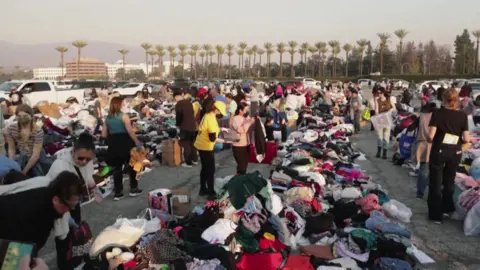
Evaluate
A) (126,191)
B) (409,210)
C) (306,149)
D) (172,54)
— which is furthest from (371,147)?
(172,54)

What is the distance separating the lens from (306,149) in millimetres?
10008

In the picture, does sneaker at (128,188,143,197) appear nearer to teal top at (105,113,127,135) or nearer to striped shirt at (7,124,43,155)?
teal top at (105,113,127,135)

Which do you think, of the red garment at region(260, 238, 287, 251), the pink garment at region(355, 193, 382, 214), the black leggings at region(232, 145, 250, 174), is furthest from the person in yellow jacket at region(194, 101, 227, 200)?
the pink garment at region(355, 193, 382, 214)

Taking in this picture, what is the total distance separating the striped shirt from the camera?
5.70 meters

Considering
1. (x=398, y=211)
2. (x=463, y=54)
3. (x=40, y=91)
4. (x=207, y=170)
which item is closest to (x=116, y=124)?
(x=207, y=170)

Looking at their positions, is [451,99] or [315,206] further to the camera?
[315,206]

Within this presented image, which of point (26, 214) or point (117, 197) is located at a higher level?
point (26, 214)

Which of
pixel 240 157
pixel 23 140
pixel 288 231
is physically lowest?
pixel 288 231

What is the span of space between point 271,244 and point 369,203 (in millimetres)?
1868

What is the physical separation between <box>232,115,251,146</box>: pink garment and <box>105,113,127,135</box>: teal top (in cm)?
184

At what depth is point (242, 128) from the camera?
742 cm

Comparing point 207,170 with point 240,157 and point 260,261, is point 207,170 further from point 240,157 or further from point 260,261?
point 260,261

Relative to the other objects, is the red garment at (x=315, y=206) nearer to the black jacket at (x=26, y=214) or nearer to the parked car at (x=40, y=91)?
the black jacket at (x=26, y=214)

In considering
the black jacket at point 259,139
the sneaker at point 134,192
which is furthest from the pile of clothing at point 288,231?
the sneaker at point 134,192
